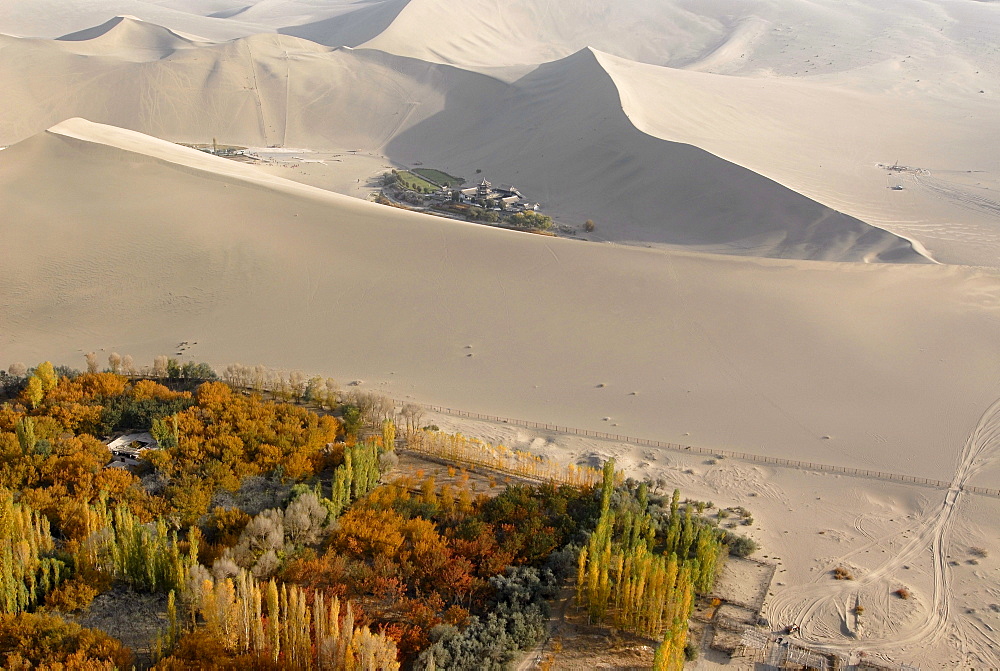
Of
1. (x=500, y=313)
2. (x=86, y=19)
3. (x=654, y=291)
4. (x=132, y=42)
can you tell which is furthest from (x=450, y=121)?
(x=86, y=19)

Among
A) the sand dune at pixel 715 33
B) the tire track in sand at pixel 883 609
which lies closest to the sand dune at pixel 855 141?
the sand dune at pixel 715 33

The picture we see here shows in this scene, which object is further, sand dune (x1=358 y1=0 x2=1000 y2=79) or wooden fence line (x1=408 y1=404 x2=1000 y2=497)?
sand dune (x1=358 y1=0 x2=1000 y2=79)

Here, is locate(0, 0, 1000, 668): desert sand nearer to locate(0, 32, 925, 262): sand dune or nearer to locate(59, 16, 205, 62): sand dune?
locate(0, 32, 925, 262): sand dune

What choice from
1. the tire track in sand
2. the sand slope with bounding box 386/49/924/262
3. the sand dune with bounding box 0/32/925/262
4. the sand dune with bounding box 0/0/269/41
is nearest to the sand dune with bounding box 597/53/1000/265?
the sand slope with bounding box 386/49/924/262

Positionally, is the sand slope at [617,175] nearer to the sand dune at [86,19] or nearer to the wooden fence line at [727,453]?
the wooden fence line at [727,453]

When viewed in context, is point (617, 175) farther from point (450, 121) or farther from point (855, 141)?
point (450, 121)

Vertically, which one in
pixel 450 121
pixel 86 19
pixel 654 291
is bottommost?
pixel 654 291
